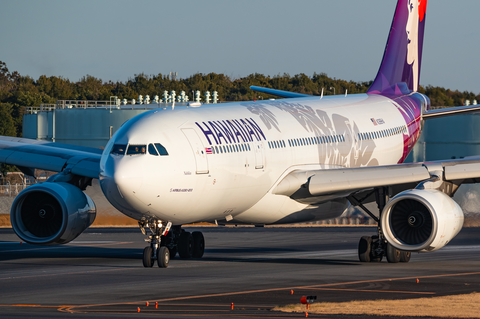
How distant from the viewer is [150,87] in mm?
128000

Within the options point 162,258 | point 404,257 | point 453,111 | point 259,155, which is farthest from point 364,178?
point 453,111

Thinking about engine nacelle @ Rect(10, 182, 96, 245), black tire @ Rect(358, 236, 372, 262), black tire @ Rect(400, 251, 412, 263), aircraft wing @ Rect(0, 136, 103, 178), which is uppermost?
aircraft wing @ Rect(0, 136, 103, 178)

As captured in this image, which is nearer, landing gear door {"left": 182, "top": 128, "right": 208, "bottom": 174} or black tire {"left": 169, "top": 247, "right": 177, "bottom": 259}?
landing gear door {"left": 182, "top": 128, "right": 208, "bottom": 174}

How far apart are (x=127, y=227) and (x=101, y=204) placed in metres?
1.99

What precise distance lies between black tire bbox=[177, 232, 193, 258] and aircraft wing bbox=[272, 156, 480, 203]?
3.45 metres

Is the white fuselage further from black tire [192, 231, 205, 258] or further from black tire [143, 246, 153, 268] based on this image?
black tire [192, 231, 205, 258]

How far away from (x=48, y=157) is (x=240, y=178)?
7.76 meters

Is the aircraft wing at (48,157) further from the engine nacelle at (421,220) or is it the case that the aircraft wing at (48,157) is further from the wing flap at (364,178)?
the engine nacelle at (421,220)

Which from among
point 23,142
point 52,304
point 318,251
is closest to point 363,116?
point 318,251

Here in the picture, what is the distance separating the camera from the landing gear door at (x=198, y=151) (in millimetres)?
20141

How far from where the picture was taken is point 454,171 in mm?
22562

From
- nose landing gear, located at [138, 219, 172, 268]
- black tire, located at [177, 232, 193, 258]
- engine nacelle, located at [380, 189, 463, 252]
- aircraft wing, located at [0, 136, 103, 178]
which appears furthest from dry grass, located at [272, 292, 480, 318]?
aircraft wing, located at [0, 136, 103, 178]

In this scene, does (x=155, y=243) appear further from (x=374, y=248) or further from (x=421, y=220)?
(x=374, y=248)

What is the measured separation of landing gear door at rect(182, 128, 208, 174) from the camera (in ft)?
66.1
